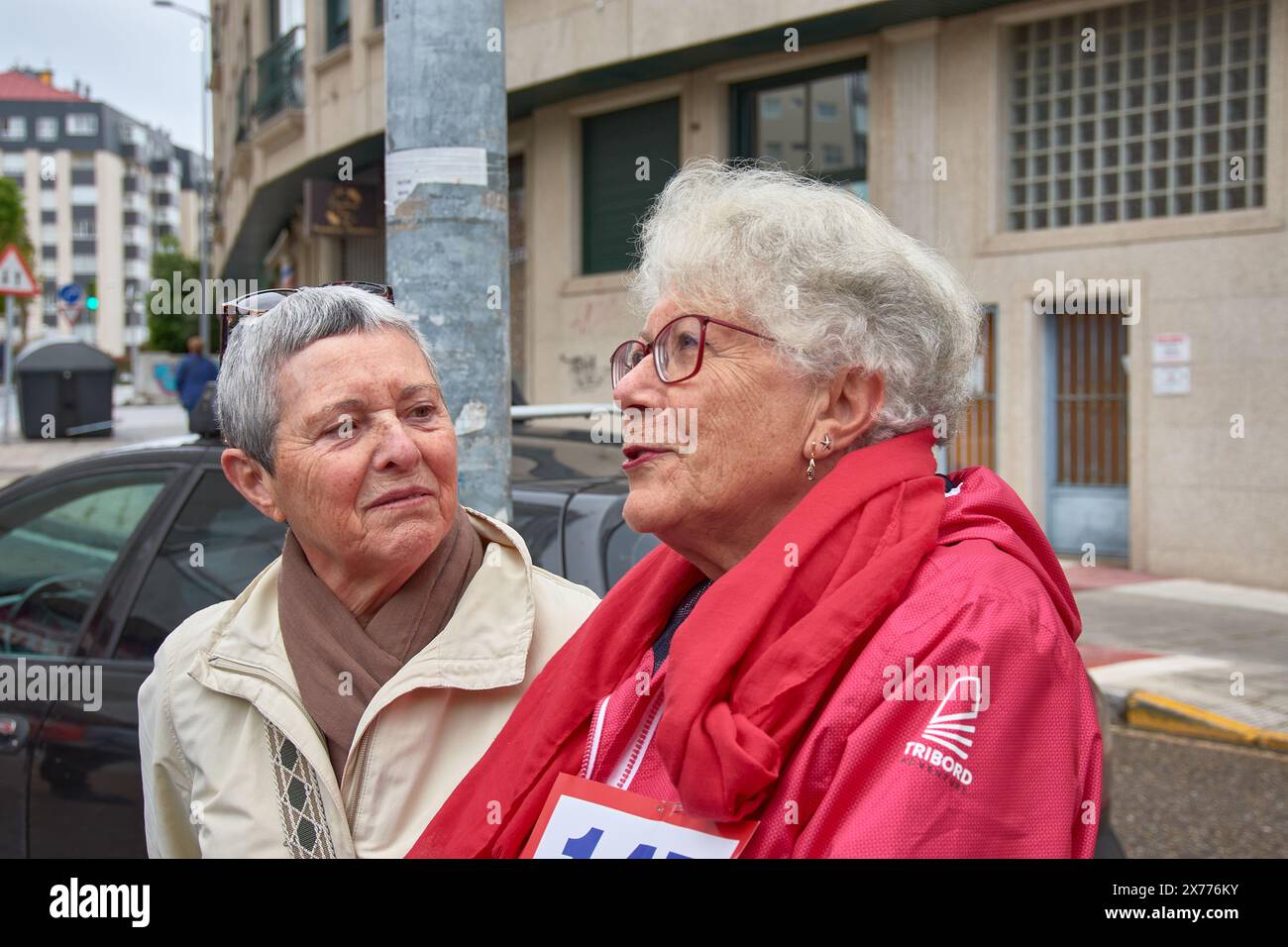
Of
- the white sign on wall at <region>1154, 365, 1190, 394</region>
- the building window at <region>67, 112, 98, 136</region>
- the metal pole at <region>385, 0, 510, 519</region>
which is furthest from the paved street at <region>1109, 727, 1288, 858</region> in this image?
the building window at <region>67, 112, 98, 136</region>

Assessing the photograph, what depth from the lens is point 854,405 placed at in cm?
181

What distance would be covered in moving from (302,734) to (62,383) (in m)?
23.3

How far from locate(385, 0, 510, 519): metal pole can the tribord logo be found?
1807 millimetres

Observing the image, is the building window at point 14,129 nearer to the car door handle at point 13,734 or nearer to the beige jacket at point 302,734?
the car door handle at point 13,734

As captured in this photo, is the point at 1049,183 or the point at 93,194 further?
the point at 93,194

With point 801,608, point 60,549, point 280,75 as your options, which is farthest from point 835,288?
point 280,75

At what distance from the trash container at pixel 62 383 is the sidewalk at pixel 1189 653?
60.4 ft

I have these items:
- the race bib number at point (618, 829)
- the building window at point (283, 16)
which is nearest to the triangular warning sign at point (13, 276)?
the building window at point (283, 16)

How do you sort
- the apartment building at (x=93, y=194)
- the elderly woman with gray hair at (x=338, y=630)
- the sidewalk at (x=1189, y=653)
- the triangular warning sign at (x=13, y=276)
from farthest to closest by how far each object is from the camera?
the apartment building at (x=93, y=194) → the triangular warning sign at (x=13, y=276) → the sidewalk at (x=1189, y=653) → the elderly woman with gray hair at (x=338, y=630)

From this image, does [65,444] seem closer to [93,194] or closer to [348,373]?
[348,373]

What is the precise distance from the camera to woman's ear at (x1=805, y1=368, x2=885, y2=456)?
1.79m

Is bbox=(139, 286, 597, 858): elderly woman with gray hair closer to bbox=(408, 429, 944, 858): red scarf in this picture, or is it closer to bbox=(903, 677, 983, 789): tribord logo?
bbox=(408, 429, 944, 858): red scarf

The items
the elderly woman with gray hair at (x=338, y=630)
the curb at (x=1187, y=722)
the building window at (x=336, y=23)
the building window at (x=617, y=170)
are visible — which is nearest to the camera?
the elderly woman with gray hair at (x=338, y=630)

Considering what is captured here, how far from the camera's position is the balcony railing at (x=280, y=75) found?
738 inches
